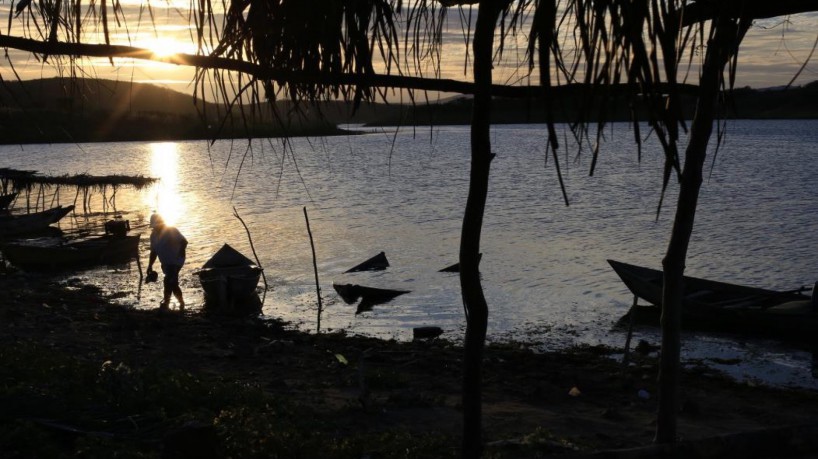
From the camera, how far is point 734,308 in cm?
1825

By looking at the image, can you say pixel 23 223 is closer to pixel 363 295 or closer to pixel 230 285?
pixel 230 285

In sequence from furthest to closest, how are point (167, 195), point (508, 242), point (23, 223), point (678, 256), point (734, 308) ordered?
point (167, 195) < point (508, 242) < point (23, 223) < point (734, 308) < point (678, 256)

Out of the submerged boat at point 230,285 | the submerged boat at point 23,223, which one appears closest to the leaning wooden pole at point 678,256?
the submerged boat at point 230,285

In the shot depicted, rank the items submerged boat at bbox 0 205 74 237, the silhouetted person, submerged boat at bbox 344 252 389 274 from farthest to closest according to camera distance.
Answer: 1. submerged boat at bbox 0 205 74 237
2. submerged boat at bbox 344 252 389 274
3. the silhouetted person

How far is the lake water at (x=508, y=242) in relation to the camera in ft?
66.5

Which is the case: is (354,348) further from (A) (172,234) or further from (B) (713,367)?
(B) (713,367)

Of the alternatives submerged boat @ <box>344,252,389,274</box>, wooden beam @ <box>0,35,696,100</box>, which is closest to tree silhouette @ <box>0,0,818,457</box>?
wooden beam @ <box>0,35,696,100</box>

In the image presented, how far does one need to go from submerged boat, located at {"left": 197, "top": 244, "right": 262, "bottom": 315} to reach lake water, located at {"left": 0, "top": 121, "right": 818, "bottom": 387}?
773mm

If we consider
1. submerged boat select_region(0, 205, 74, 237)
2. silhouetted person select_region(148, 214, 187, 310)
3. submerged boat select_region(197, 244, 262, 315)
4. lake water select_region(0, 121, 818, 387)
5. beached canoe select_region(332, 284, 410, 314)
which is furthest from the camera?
submerged boat select_region(0, 205, 74, 237)

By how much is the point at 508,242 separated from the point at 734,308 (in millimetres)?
18812

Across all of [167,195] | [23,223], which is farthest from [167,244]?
[167,195]

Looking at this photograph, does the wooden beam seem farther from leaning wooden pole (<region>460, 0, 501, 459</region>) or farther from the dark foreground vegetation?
the dark foreground vegetation

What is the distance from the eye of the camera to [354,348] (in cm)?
1638

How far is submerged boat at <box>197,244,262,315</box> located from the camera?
21.5 metres
